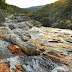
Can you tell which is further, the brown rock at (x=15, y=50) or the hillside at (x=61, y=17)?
the hillside at (x=61, y=17)

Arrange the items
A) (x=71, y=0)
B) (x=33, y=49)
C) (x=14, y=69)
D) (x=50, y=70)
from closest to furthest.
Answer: (x=14, y=69) → (x=50, y=70) → (x=33, y=49) → (x=71, y=0)

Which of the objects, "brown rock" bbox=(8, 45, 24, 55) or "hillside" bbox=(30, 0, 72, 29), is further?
"hillside" bbox=(30, 0, 72, 29)

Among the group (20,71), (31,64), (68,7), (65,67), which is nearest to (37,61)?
(31,64)

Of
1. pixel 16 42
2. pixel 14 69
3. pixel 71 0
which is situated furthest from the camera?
pixel 71 0

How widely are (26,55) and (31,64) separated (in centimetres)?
65

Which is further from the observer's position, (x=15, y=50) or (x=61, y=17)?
(x=61, y=17)

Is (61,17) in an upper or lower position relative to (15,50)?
upper

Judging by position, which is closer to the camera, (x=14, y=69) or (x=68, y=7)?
(x=14, y=69)

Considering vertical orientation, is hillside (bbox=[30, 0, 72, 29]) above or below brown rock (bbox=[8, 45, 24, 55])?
above

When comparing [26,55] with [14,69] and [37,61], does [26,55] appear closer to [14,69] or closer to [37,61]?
[37,61]

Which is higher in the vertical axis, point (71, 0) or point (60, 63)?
point (71, 0)

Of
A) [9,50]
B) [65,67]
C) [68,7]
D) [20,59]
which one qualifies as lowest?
[65,67]

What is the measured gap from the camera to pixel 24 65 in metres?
3.09

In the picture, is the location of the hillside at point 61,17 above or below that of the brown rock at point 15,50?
above
